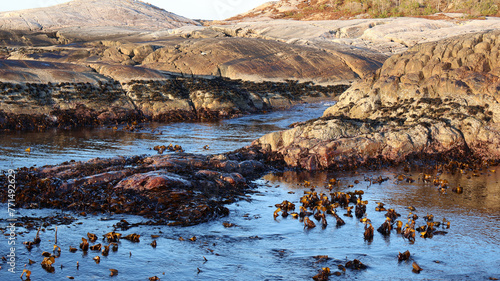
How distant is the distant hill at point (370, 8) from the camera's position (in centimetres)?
7857

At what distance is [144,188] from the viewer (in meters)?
10.2

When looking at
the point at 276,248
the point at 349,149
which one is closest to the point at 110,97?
the point at 349,149

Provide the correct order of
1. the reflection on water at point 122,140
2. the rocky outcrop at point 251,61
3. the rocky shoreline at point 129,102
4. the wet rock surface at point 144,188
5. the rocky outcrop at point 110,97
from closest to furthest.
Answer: the wet rock surface at point 144,188
the reflection on water at point 122,140
the rocky shoreline at point 129,102
the rocky outcrop at point 110,97
the rocky outcrop at point 251,61

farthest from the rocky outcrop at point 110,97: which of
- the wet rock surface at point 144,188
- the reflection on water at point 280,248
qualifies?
the reflection on water at point 280,248

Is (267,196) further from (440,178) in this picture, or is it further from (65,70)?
(65,70)

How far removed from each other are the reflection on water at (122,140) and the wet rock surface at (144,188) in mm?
3411

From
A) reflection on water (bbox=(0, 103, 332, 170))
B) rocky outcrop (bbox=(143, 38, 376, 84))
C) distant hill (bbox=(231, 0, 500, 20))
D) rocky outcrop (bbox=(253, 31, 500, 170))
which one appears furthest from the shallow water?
distant hill (bbox=(231, 0, 500, 20))

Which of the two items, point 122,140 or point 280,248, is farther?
point 122,140

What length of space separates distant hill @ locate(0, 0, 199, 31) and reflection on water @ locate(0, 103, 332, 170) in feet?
151

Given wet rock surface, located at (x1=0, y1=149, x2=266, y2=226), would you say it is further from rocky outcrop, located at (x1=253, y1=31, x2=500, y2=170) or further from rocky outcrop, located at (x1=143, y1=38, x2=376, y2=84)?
rocky outcrop, located at (x1=143, y1=38, x2=376, y2=84)

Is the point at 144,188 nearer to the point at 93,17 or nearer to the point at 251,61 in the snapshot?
the point at 251,61

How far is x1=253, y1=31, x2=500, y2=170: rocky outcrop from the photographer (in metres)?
14.3

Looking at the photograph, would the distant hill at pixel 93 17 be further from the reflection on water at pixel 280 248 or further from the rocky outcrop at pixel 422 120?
the reflection on water at pixel 280 248

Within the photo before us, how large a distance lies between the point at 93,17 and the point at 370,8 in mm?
53444
